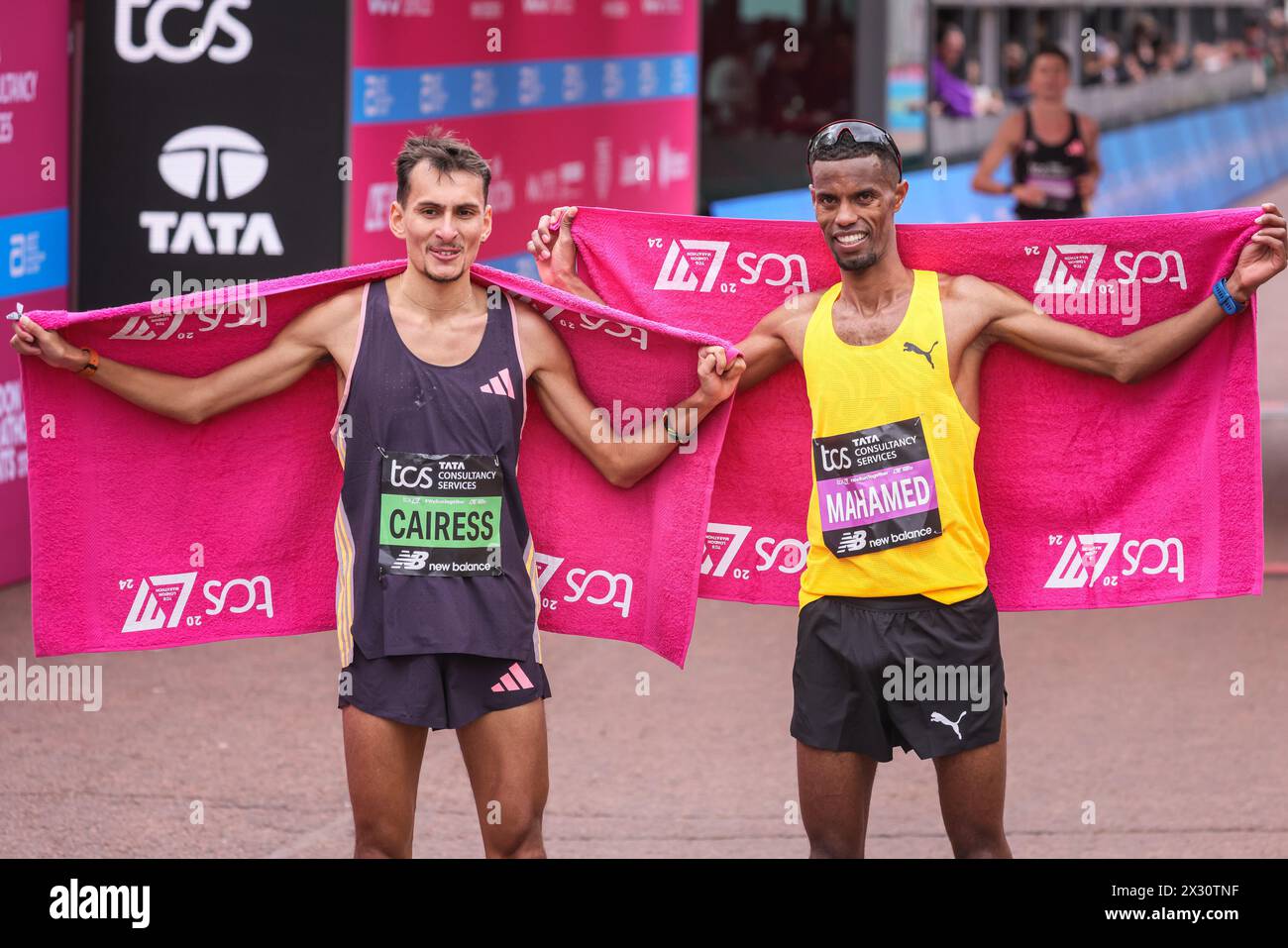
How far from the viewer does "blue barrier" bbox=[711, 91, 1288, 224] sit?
1518 centimetres

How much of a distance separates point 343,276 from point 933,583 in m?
1.66

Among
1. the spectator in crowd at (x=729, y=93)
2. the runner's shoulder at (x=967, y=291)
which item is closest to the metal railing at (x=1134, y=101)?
the spectator in crowd at (x=729, y=93)

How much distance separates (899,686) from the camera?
488 cm

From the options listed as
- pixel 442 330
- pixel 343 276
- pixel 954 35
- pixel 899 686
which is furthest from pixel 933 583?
pixel 954 35

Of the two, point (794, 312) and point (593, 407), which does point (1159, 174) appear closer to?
point (794, 312)

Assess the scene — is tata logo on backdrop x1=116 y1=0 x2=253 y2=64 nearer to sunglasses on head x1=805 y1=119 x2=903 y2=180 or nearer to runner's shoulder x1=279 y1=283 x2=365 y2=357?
runner's shoulder x1=279 y1=283 x2=365 y2=357

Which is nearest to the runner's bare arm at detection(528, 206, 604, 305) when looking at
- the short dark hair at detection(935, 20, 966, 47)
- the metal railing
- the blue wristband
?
the blue wristband

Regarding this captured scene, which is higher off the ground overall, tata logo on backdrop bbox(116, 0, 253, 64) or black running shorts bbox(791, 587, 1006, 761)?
tata logo on backdrop bbox(116, 0, 253, 64)

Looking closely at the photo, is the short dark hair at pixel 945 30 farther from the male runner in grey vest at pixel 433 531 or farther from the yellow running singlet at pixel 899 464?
the male runner in grey vest at pixel 433 531

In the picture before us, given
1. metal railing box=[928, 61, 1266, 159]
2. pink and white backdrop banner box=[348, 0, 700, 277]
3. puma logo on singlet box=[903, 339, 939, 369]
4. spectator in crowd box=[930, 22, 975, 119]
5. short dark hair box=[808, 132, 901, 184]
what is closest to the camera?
short dark hair box=[808, 132, 901, 184]

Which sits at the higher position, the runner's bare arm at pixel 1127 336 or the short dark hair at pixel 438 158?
the short dark hair at pixel 438 158

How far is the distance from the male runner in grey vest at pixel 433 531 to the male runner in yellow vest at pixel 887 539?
72 centimetres

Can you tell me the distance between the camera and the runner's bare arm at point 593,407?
16.7ft

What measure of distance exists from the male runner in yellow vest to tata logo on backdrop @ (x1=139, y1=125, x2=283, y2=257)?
219 inches
